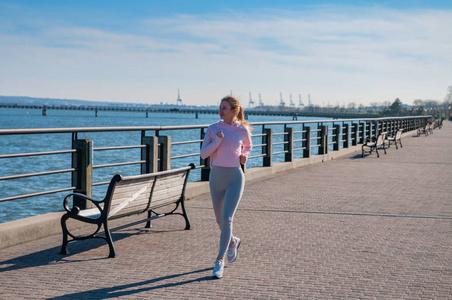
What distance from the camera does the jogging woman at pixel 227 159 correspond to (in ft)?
18.8

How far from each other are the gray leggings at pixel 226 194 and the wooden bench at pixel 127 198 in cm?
95


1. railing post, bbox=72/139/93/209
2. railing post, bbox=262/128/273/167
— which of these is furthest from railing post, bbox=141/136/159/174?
railing post, bbox=262/128/273/167

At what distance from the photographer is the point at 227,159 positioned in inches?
227

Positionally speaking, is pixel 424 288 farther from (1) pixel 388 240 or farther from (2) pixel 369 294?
(1) pixel 388 240

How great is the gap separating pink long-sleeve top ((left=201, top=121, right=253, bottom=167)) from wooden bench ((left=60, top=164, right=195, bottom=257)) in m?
0.95

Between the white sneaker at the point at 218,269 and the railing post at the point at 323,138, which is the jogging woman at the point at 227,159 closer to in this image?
the white sneaker at the point at 218,269

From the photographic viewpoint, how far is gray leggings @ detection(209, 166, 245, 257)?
569 cm

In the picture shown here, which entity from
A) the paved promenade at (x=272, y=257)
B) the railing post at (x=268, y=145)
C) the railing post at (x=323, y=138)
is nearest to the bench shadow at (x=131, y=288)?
the paved promenade at (x=272, y=257)

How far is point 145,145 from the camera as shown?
379 inches

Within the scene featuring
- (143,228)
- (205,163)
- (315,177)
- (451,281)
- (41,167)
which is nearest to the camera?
(451,281)

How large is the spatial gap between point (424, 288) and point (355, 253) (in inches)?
53.4

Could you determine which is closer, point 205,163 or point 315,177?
point 205,163

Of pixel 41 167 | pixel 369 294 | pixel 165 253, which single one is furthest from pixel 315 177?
pixel 41 167

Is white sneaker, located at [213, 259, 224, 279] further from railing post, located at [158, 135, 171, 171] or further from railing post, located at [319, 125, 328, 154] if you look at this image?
railing post, located at [319, 125, 328, 154]
